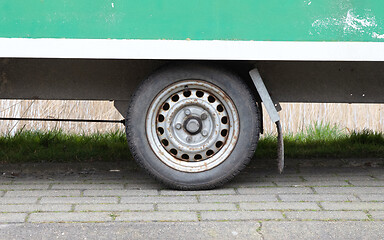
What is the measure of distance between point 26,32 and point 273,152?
269 cm

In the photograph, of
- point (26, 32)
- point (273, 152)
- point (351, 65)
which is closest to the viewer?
point (26, 32)

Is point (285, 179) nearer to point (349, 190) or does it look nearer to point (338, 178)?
point (338, 178)

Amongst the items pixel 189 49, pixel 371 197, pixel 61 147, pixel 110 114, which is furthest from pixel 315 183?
pixel 110 114

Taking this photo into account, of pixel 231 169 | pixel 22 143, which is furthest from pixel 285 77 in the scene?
pixel 22 143

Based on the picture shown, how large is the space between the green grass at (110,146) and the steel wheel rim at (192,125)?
1223mm

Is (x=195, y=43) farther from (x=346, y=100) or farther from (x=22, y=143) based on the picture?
(x=22, y=143)

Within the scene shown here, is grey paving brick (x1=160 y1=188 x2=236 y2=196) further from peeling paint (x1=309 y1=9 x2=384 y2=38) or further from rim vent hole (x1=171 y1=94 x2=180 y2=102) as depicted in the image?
peeling paint (x1=309 y1=9 x2=384 y2=38)

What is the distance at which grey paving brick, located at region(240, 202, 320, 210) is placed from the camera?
4.86m

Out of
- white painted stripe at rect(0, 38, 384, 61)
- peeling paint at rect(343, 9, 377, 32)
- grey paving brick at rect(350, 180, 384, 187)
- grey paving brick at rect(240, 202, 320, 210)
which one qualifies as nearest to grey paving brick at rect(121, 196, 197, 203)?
grey paving brick at rect(240, 202, 320, 210)

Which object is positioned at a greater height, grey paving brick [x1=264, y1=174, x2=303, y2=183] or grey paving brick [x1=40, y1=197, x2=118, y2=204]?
grey paving brick [x1=264, y1=174, x2=303, y2=183]

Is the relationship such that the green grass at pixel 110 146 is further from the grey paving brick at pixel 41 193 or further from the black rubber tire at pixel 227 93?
the black rubber tire at pixel 227 93

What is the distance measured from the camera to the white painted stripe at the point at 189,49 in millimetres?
5109

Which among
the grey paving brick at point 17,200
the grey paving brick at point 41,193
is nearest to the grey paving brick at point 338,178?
the grey paving brick at point 41,193

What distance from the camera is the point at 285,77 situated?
588cm
